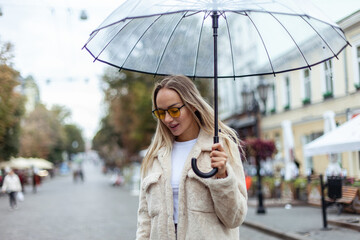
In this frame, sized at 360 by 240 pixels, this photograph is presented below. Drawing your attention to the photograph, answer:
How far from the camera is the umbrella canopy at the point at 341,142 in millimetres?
10078

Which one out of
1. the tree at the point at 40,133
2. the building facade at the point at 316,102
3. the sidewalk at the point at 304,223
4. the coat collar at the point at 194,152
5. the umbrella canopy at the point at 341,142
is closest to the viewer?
the coat collar at the point at 194,152

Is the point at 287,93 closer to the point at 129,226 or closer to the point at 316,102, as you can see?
the point at 316,102

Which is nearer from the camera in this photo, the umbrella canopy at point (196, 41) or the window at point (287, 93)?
the umbrella canopy at point (196, 41)

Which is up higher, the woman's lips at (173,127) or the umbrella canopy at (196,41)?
the umbrella canopy at (196,41)

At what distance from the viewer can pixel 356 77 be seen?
18.4 metres

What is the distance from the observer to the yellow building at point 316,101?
18484 millimetres

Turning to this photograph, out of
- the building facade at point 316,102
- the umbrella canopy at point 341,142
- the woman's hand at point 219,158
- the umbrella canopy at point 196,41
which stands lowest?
the woman's hand at point 219,158

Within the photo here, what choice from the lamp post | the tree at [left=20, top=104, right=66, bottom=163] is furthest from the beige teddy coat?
the tree at [left=20, top=104, right=66, bottom=163]

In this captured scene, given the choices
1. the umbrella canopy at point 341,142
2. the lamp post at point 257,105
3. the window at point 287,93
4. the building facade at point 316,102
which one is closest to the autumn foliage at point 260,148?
the lamp post at point 257,105

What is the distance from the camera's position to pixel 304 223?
1082cm

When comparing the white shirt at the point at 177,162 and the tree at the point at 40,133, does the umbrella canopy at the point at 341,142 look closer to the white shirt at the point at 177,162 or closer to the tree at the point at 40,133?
the white shirt at the point at 177,162

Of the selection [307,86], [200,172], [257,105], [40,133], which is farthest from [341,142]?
[40,133]

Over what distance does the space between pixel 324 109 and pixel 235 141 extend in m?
20.6

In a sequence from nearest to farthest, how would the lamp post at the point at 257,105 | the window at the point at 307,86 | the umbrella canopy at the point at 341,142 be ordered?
the umbrella canopy at the point at 341,142 < the lamp post at the point at 257,105 < the window at the point at 307,86
